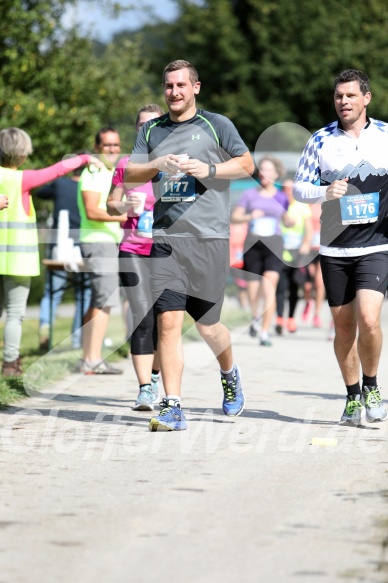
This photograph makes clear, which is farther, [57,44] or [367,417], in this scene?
[57,44]

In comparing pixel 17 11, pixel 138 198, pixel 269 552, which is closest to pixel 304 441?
pixel 138 198

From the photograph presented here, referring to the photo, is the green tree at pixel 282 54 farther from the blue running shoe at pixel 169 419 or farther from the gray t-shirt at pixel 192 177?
the blue running shoe at pixel 169 419

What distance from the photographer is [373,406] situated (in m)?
7.55

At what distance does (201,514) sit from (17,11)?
49.1 ft

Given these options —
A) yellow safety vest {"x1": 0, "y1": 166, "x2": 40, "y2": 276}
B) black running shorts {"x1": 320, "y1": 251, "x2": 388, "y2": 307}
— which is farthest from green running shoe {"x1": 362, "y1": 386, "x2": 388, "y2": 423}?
yellow safety vest {"x1": 0, "y1": 166, "x2": 40, "y2": 276}

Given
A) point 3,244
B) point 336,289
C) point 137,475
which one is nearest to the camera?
point 137,475

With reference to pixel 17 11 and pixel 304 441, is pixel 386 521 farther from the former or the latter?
pixel 17 11

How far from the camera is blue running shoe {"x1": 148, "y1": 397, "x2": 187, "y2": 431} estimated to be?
717cm

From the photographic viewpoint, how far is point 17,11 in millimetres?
18750

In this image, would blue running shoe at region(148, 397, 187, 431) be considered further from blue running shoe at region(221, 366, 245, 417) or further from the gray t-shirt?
the gray t-shirt

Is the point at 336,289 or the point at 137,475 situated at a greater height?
the point at 336,289

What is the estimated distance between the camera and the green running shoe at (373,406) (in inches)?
296

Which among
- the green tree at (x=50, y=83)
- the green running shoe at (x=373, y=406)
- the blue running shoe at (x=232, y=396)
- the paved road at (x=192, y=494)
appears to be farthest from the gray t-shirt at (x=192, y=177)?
the green tree at (x=50, y=83)

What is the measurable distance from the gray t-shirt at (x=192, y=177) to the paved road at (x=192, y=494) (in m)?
1.22
